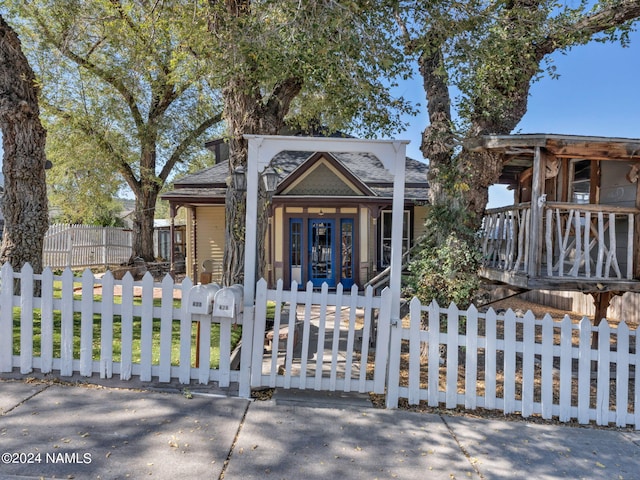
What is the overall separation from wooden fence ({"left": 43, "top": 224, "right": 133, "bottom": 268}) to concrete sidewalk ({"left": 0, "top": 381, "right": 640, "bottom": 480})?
13.0 m

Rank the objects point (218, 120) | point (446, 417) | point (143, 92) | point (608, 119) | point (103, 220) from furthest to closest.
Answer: point (608, 119) < point (103, 220) < point (218, 120) < point (143, 92) < point (446, 417)

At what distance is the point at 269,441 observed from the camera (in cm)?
300

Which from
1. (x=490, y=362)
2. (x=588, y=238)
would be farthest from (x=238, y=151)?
(x=588, y=238)

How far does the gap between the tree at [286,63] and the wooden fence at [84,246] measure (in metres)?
11.4

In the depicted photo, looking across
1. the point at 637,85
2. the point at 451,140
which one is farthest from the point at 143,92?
the point at 637,85

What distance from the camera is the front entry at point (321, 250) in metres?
11.7

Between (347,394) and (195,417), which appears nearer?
(195,417)

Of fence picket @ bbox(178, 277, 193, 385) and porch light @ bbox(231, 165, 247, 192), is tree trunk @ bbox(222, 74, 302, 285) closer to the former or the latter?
porch light @ bbox(231, 165, 247, 192)

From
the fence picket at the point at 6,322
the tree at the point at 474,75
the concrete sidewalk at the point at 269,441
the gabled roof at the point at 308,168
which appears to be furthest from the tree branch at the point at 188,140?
the concrete sidewalk at the point at 269,441

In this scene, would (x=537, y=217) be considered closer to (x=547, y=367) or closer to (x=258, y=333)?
(x=547, y=367)

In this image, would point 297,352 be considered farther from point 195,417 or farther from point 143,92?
point 143,92

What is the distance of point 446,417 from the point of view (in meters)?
3.61

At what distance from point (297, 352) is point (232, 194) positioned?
2817 millimetres

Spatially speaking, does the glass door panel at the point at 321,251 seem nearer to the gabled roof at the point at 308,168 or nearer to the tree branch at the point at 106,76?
the gabled roof at the point at 308,168
